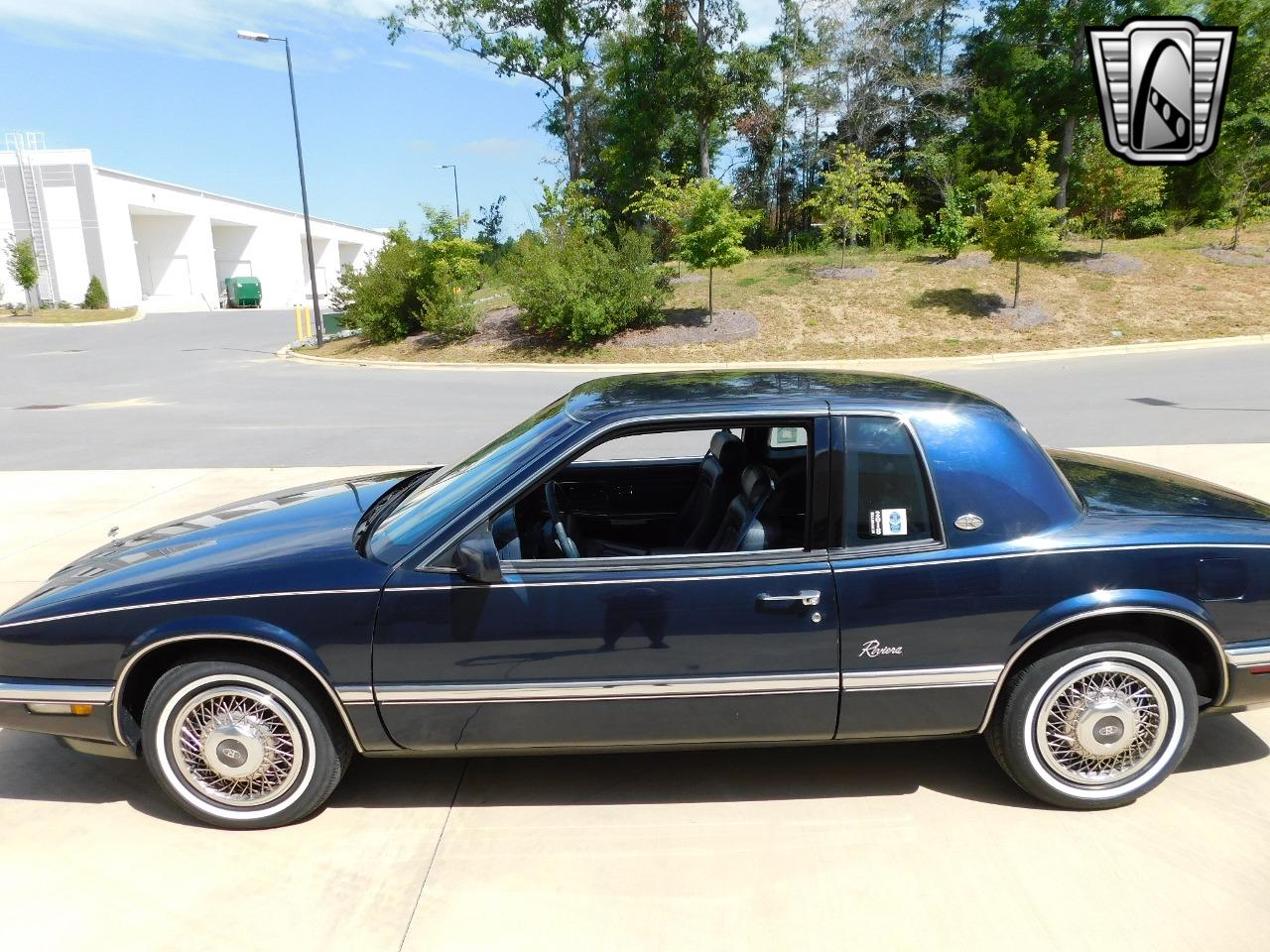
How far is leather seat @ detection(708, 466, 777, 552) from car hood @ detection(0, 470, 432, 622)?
123 cm

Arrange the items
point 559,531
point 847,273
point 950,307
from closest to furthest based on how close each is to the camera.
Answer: point 559,531 < point 950,307 < point 847,273

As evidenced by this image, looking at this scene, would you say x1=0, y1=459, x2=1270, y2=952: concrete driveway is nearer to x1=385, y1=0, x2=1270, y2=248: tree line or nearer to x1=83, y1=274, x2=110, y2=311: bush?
x1=385, y1=0, x2=1270, y2=248: tree line

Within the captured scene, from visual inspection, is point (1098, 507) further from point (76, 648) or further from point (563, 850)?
point (76, 648)

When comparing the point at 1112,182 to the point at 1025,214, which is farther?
the point at 1112,182

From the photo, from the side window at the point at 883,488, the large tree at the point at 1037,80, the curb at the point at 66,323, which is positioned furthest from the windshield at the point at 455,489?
the curb at the point at 66,323

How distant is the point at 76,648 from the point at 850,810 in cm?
273

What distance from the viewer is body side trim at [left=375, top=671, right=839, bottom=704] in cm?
300

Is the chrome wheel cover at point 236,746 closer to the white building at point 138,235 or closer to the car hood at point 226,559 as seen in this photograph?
the car hood at point 226,559

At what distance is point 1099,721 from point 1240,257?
85.2ft

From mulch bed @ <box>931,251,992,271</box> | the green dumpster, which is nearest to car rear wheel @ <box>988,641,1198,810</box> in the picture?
mulch bed @ <box>931,251,992,271</box>

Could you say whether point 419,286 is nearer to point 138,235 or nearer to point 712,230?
point 712,230

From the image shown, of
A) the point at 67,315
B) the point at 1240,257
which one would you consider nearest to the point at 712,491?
the point at 1240,257

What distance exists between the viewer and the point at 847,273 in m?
24.3

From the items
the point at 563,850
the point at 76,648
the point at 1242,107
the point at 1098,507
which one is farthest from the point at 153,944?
the point at 1242,107
